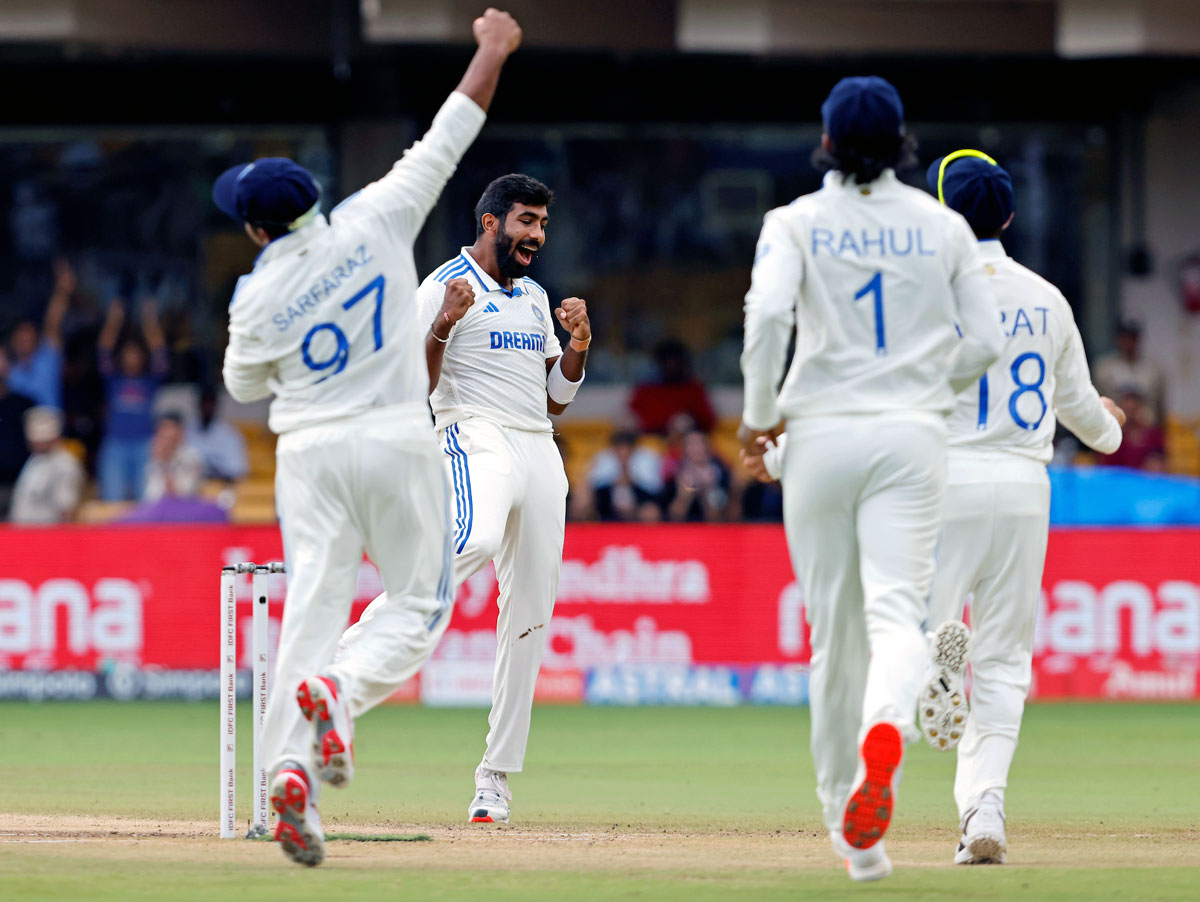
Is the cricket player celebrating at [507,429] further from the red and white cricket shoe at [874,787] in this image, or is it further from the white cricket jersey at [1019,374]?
the red and white cricket shoe at [874,787]

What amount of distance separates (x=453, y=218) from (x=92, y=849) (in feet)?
47.7

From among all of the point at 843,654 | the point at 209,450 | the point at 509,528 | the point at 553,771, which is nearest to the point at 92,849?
the point at 509,528

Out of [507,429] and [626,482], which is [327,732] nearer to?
[507,429]

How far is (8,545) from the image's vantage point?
47.9 ft

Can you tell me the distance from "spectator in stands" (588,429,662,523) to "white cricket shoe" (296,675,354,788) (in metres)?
9.89

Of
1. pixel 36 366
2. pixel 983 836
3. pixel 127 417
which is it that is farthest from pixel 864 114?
pixel 36 366

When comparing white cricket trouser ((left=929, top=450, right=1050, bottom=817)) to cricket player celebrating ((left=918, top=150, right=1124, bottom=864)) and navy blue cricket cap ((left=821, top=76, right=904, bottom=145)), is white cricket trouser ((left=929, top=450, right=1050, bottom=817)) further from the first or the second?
navy blue cricket cap ((left=821, top=76, right=904, bottom=145))

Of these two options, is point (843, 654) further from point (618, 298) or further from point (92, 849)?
point (618, 298)

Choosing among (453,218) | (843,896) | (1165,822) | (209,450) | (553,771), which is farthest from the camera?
(453,218)

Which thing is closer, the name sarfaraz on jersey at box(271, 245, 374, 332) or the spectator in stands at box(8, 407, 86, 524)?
the name sarfaraz on jersey at box(271, 245, 374, 332)

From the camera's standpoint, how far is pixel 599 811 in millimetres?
8484

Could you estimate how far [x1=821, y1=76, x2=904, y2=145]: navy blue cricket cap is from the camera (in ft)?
19.0

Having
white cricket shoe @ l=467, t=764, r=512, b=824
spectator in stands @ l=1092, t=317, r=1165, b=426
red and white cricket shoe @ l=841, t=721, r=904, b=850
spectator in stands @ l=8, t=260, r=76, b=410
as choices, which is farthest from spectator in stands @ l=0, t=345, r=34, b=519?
red and white cricket shoe @ l=841, t=721, r=904, b=850

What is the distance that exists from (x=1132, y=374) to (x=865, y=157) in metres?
13.0
